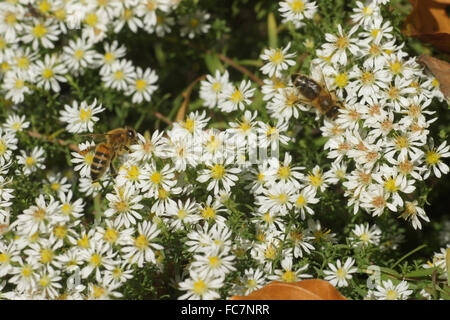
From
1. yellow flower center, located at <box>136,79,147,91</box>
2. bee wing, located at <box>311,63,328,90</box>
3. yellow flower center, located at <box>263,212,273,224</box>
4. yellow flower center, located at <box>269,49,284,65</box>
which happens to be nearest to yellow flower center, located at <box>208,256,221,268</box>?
yellow flower center, located at <box>263,212,273,224</box>

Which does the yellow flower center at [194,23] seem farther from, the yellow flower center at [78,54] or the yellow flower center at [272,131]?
the yellow flower center at [272,131]

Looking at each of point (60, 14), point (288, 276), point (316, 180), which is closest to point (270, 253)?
point (288, 276)

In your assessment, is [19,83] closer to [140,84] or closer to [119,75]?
[119,75]

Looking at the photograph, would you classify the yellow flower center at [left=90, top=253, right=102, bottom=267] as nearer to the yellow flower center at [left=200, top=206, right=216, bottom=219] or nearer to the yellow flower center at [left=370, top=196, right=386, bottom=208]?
the yellow flower center at [left=200, top=206, right=216, bottom=219]

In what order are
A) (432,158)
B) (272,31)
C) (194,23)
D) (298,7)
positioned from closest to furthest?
(432,158), (298,7), (194,23), (272,31)

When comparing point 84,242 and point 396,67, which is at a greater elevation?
point 396,67

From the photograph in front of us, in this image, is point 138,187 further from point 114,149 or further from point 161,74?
point 161,74
